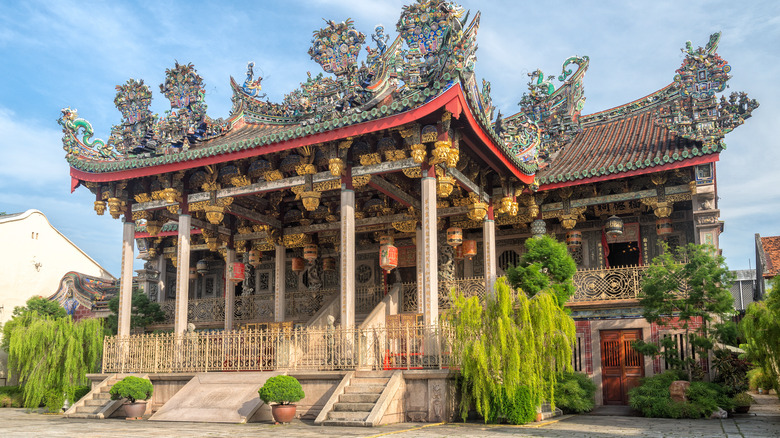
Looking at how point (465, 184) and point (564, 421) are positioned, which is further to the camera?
point (465, 184)

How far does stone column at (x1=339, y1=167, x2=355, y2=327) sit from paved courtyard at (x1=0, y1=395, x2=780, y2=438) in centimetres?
236

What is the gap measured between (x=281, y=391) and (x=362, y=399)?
4.48 feet

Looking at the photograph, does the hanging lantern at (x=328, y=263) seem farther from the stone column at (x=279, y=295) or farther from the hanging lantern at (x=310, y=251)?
the stone column at (x=279, y=295)

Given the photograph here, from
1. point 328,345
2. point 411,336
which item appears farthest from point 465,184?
point 328,345

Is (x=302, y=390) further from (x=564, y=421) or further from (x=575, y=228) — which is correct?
(x=575, y=228)

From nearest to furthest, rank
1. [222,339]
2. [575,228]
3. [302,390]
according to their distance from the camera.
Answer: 1. [302,390]
2. [222,339]
3. [575,228]

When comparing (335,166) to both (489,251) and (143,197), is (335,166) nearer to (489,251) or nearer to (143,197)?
(489,251)

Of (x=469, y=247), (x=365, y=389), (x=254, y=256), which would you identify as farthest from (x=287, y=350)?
(x=254, y=256)

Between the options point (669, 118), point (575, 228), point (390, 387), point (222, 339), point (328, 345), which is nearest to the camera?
point (390, 387)

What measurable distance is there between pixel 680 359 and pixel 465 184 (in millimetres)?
5792

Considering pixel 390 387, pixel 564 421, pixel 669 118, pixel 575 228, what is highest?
pixel 669 118

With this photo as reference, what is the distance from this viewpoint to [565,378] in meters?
13.1

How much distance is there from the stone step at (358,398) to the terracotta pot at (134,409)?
175 inches

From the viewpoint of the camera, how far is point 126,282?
52.2 ft
